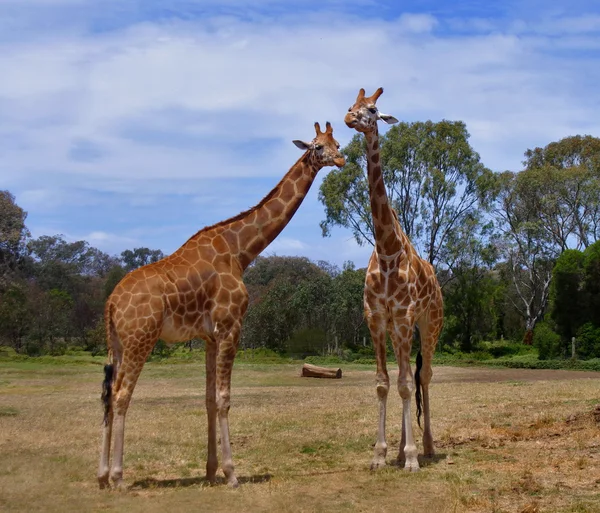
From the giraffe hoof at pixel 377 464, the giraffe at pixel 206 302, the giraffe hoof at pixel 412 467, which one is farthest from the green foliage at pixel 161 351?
the giraffe hoof at pixel 412 467

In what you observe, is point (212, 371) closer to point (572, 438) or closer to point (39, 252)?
point (572, 438)

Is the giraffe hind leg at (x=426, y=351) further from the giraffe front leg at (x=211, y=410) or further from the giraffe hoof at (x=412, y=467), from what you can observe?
the giraffe front leg at (x=211, y=410)

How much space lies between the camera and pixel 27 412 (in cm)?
1709

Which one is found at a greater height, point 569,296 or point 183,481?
point 569,296

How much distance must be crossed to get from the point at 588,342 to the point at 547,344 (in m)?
2.55

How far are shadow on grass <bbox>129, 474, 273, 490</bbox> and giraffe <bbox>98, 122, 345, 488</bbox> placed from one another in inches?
7.0

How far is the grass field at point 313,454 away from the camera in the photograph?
324 inches

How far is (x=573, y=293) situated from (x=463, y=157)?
11.3 metres

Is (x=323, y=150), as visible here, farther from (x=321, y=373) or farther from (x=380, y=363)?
(x=321, y=373)

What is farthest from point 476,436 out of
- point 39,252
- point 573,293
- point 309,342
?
point 39,252

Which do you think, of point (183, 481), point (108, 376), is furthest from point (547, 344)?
point (108, 376)

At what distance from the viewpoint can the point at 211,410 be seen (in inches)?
392

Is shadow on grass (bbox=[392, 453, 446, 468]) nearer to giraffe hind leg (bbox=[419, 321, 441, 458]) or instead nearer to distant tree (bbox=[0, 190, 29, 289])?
giraffe hind leg (bbox=[419, 321, 441, 458])

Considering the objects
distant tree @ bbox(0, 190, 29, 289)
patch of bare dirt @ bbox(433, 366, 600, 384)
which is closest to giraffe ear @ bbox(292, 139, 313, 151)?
patch of bare dirt @ bbox(433, 366, 600, 384)
